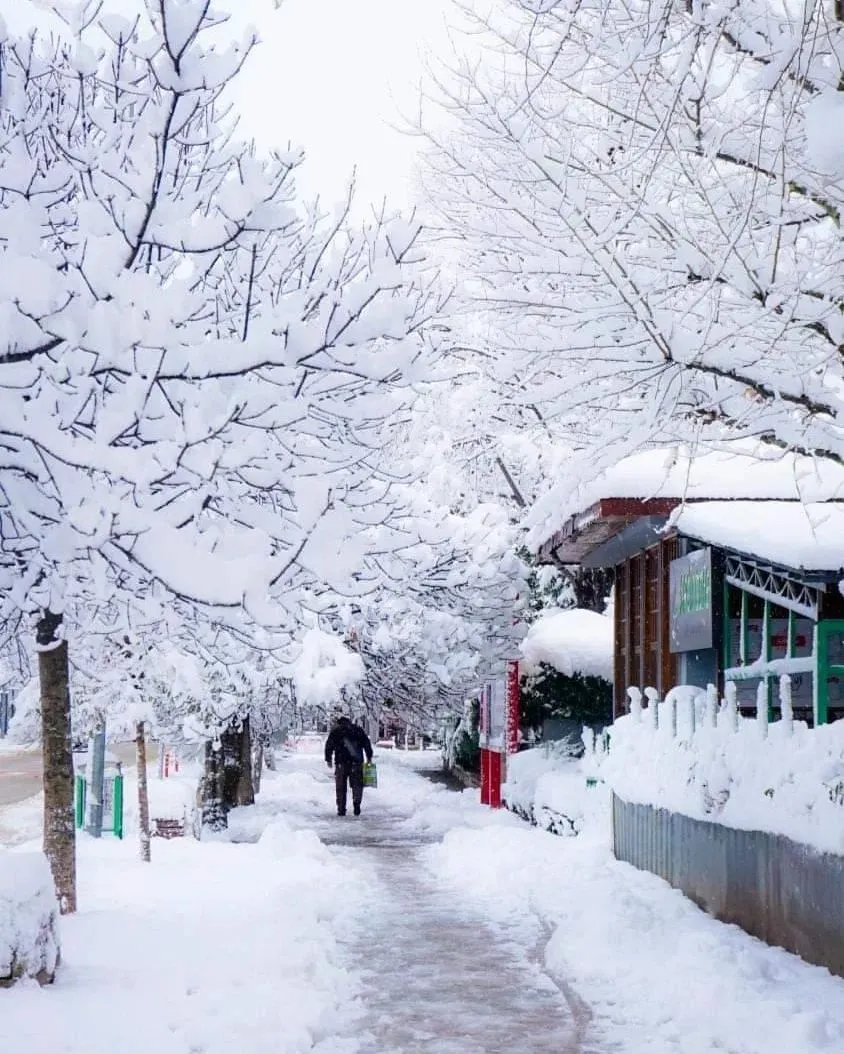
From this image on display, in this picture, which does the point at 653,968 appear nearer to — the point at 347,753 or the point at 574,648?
the point at 347,753

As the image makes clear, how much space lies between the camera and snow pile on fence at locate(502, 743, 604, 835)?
17.9m

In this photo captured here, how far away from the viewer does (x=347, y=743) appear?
2177 centimetres

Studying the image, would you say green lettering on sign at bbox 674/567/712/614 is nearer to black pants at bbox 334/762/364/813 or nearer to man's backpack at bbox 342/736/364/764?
man's backpack at bbox 342/736/364/764

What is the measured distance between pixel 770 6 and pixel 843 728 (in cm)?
474

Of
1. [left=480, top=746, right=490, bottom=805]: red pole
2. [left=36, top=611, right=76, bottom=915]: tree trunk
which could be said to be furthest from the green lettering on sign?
[left=480, top=746, right=490, bottom=805]: red pole

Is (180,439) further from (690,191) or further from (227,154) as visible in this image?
(690,191)

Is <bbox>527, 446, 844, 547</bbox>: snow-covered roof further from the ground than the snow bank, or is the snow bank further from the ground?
<bbox>527, 446, 844, 547</bbox>: snow-covered roof

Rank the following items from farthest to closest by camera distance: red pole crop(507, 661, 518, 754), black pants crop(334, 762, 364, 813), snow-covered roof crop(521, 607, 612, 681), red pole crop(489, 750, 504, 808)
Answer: red pole crop(489, 750, 504, 808) < snow-covered roof crop(521, 607, 612, 681) < black pants crop(334, 762, 364, 813) < red pole crop(507, 661, 518, 754)

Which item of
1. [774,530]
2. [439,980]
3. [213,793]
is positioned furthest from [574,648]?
[439,980]

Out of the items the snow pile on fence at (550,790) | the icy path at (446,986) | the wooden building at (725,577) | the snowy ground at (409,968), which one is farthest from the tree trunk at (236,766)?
the icy path at (446,986)

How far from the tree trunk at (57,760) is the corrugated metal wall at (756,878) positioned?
17.3 ft

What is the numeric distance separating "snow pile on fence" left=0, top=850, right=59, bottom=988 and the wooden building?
14.6 ft

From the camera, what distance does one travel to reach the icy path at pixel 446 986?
7141mm

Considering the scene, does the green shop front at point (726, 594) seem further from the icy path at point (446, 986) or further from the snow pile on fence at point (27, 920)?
the snow pile on fence at point (27, 920)
